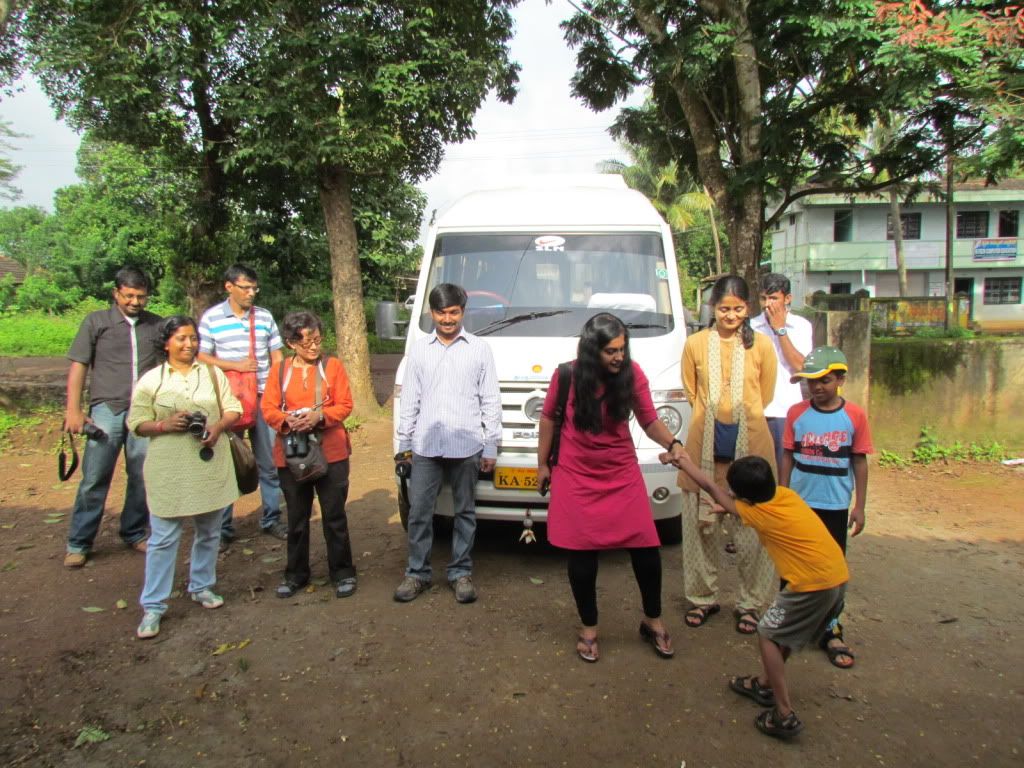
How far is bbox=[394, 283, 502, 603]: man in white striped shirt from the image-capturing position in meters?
3.97

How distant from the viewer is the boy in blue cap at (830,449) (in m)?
3.25

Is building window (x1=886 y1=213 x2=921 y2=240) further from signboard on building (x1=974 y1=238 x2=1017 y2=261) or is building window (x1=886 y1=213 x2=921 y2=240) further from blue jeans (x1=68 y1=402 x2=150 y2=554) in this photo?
blue jeans (x1=68 y1=402 x2=150 y2=554)

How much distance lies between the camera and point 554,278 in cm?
489

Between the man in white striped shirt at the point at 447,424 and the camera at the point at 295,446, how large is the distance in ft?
1.77

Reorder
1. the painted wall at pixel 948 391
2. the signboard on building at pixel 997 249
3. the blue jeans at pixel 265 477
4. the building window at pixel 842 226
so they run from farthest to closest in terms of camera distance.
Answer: the building window at pixel 842 226 → the signboard on building at pixel 997 249 → the painted wall at pixel 948 391 → the blue jeans at pixel 265 477

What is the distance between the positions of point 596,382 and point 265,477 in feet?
10.3

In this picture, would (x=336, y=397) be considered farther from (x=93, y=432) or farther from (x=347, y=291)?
(x=347, y=291)

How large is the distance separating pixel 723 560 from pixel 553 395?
228cm

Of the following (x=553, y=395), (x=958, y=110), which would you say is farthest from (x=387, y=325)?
(x=958, y=110)

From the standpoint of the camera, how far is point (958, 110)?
24.2 feet

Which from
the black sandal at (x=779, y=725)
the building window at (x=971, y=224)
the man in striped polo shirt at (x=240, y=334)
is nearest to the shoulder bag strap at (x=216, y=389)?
the man in striped polo shirt at (x=240, y=334)

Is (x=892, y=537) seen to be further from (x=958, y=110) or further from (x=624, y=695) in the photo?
(x=958, y=110)

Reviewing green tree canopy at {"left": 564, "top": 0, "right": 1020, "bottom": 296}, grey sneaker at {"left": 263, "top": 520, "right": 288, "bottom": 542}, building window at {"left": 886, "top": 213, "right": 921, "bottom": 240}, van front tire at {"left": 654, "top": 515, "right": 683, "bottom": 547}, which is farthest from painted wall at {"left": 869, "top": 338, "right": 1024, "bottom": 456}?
building window at {"left": 886, "top": 213, "right": 921, "bottom": 240}

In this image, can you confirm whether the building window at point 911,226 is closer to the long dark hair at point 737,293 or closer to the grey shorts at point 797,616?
the long dark hair at point 737,293
